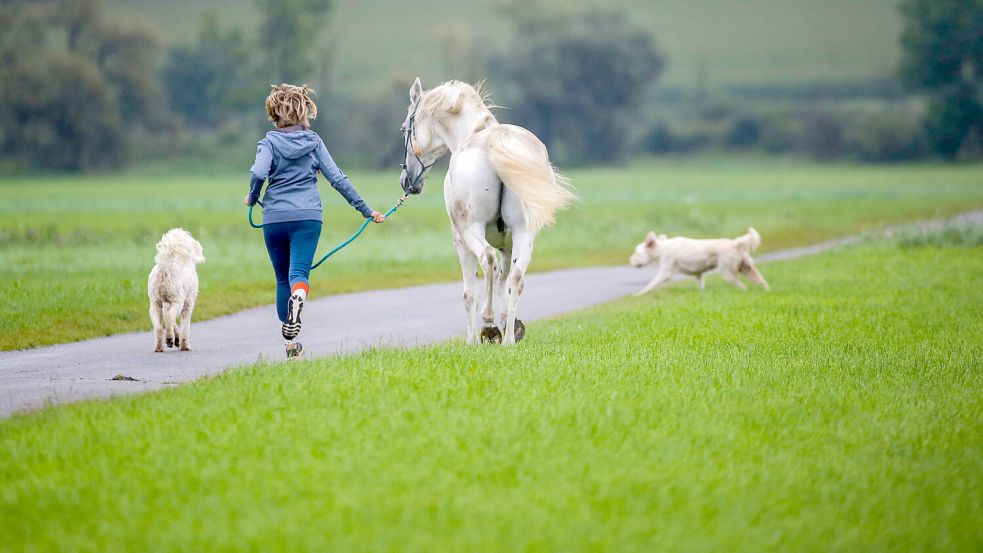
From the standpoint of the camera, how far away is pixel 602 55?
10712 centimetres

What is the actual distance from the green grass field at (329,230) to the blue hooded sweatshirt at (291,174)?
3.68m

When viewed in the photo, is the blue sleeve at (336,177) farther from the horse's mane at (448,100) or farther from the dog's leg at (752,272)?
the dog's leg at (752,272)

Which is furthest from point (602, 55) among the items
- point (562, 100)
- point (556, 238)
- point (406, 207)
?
point (556, 238)

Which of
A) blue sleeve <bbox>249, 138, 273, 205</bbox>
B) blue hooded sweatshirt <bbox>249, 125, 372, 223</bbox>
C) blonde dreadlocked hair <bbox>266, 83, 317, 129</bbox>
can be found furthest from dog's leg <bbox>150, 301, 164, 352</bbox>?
blonde dreadlocked hair <bbox>266, 83, 317, 129</bbox>

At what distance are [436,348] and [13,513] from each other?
5382mm

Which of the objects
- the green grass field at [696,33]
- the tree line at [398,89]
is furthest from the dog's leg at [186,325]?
the green grass field at [696,33]

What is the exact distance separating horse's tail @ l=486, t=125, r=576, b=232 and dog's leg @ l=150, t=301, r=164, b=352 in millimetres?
3576

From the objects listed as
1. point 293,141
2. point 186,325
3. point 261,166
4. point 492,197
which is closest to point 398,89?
point 186,325

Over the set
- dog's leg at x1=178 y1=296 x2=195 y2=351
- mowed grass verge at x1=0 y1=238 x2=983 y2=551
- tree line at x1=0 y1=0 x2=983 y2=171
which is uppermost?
tree line at x1=0 y1=0 x2=983 y2=171

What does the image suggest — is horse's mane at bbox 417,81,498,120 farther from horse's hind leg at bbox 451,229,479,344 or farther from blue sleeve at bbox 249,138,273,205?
blue sleeve at bbox 249,138,273,205

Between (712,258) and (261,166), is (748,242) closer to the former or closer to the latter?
(712,258)

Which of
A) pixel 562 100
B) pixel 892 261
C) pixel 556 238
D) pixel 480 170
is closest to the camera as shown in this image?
pixel 480 170

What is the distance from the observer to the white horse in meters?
10.5

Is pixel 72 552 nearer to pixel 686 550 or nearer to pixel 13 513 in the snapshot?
pixel 13 513
